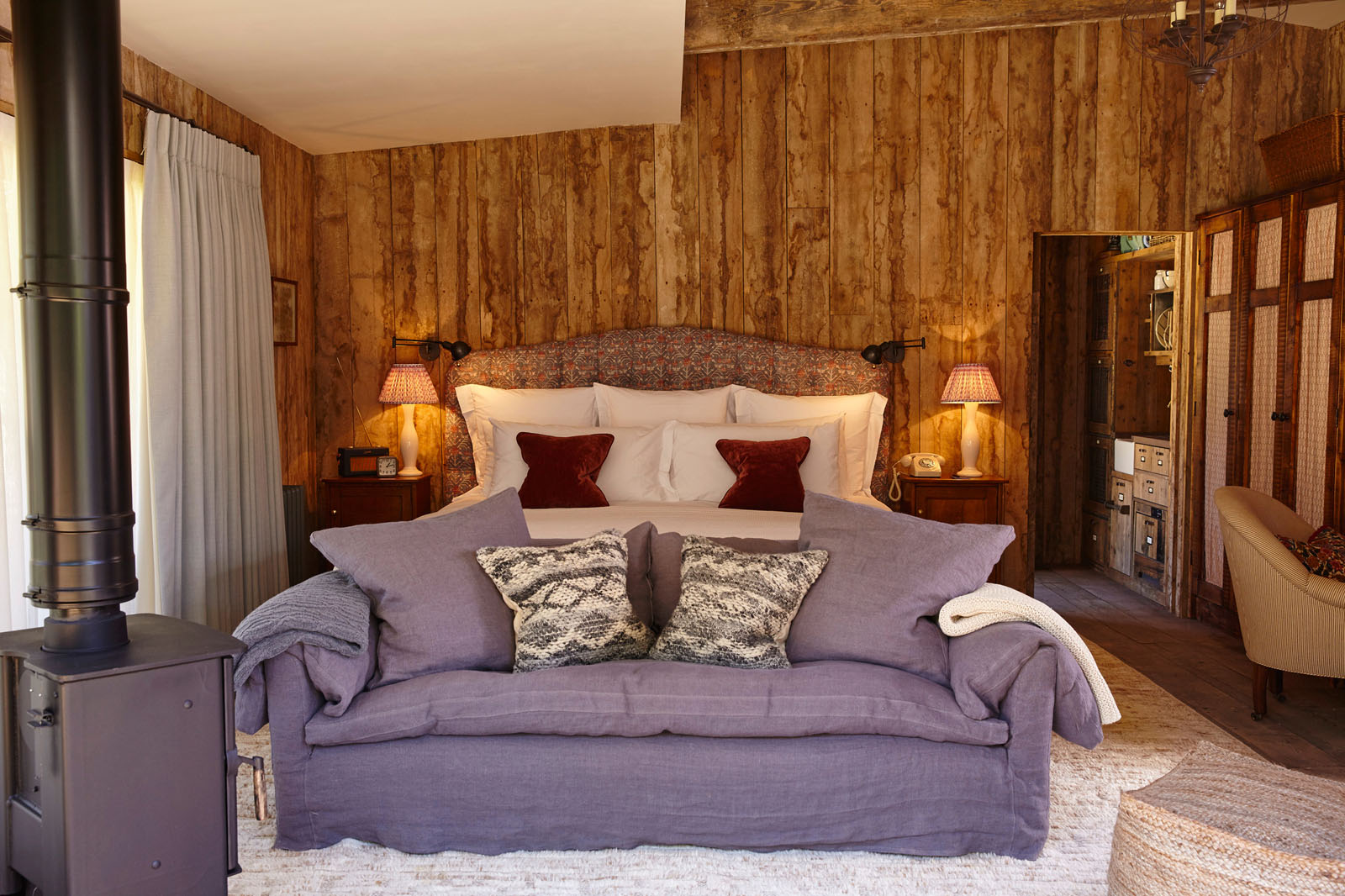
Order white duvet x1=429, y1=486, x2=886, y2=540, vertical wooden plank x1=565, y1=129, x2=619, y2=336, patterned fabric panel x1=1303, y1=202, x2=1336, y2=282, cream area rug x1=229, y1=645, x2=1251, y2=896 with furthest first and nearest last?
vertical wooden plank x1=565, y1=129, x2=619, y2=336 → patterned fabric panel x1=1303, y1=202, x2=1336, y2=282 → white duvet x1=429, y1=486, x2=886, y2=540 → cream area rug x1=229, y1=645, x2=1251, y2=896

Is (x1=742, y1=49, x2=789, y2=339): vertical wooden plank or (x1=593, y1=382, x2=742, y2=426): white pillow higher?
(x1=742, y1=49, x2=789, y2=339): vertical wooden plank

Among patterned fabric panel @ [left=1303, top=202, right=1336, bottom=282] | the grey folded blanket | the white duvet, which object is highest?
patterned fabric panel @ [left=1303, top=202, right=1336, bottom=282]

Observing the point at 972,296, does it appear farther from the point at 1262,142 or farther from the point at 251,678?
the point at 251,678

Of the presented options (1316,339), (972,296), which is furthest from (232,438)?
(1316,339)

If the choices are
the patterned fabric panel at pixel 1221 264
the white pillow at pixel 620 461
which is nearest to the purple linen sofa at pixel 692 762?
the white pillow at pixel 620 461

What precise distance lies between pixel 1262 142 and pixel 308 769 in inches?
185

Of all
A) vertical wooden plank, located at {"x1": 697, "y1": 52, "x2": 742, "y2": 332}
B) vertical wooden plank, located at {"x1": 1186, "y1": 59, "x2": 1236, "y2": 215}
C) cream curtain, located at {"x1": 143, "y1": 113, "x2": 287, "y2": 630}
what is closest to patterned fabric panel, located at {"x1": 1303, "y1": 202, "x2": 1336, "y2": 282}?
vertical wooden plank, located at {"x1": 1186, "y1": 59, "x2": 1236, "y2": 215}

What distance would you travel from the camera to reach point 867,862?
2.54 m

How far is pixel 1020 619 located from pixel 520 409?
2.96 metres

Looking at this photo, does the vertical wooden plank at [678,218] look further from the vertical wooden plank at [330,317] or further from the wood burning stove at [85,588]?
the wood burning stove at [85,588]

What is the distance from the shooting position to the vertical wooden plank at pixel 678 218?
208 inches

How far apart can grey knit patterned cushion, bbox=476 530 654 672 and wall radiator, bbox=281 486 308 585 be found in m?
2.43

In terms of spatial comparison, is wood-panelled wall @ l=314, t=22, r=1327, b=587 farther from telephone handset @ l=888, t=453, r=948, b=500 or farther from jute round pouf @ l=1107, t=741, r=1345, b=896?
jute round pouf @ l=1107, t=741, r=1345, b=896

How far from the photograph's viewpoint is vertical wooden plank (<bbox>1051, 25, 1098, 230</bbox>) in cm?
519
